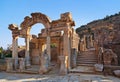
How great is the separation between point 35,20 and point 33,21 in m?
0.26

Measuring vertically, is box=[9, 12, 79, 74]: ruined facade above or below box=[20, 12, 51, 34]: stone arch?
below

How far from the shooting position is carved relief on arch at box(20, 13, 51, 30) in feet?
38.6

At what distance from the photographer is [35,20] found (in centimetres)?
1231

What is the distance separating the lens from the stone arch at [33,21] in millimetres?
11773

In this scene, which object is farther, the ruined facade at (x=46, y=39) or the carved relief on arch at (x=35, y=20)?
the carved relief on arch at (x=35, y=20)

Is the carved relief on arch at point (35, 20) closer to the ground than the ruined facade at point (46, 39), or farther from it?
farther from it

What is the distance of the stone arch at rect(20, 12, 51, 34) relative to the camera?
38.6ft

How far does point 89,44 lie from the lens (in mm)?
26062

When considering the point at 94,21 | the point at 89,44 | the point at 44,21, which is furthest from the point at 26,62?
the point at 94,21

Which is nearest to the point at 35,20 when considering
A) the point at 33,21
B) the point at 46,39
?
the point at 33,21

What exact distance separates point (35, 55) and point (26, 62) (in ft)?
10.2

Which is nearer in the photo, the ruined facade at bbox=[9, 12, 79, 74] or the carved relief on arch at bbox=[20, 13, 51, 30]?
the ruined facade at bbox=[9, 12, 79, 74]

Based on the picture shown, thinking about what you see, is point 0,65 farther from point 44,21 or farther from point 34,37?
point 44,21

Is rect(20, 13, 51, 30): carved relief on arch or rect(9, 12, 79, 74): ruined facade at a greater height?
rect(20, 13, 51, 30): carved relief on arch
